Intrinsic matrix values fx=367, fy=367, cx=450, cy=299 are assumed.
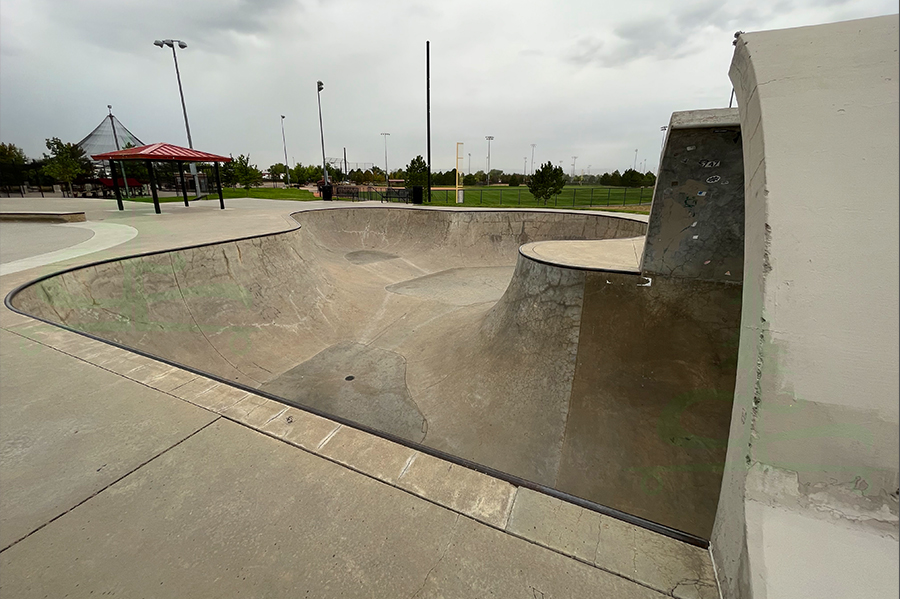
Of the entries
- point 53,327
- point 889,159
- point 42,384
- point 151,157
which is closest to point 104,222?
point 151,157

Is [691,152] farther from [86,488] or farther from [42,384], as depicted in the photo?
[42,384]

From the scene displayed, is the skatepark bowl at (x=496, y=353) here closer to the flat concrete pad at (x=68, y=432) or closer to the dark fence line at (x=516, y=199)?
the flat concrete pad at (x=68, y=432)

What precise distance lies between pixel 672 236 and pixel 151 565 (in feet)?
23.7

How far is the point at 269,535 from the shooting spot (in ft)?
6.13

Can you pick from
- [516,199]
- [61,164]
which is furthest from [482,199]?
[61,164]

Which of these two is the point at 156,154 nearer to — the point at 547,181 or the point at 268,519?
the point at 268,519

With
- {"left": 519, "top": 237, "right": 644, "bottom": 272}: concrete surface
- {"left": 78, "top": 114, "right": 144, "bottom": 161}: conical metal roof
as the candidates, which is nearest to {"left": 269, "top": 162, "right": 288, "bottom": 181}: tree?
{"left": 78, "top": 114, "right": 144, "bottom": 161}: conical metal roof

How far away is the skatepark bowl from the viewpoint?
525cm

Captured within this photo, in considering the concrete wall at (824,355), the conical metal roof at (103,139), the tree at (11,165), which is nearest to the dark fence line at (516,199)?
the concrete wall at (824,355)

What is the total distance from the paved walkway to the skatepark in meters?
0.01

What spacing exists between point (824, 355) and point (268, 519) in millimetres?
2663

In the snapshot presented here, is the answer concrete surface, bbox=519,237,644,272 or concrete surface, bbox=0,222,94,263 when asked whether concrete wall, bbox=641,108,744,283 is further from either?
concrete surface, bbox=0,222,94,263

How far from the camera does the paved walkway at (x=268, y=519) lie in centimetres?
165

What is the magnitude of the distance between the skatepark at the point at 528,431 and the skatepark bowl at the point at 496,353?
4cm
